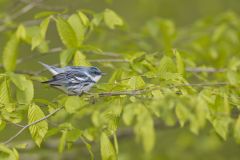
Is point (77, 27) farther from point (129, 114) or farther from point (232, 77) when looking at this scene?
point (129, 114)

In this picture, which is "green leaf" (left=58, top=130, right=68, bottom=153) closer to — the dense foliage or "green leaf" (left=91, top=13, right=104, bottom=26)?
the dense foliage

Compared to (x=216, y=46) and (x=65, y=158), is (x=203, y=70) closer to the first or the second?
(x=216, y=46)

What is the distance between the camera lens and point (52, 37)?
10.0 meters

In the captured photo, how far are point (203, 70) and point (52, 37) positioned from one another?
5.12m

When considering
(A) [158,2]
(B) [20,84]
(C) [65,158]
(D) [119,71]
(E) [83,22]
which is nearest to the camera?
(B) [20,84]

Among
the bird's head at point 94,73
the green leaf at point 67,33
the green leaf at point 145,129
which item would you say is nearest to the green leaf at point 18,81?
the bird's head at point 94,73

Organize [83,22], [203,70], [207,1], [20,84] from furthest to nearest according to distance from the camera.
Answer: [207,1] < [203,70] < [83,22] < [20,84]

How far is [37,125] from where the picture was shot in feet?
12.3

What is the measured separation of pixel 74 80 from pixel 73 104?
Answer: 0.68 meters

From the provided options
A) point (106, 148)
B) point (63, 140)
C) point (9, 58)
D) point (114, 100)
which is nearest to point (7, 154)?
point (63, 140)

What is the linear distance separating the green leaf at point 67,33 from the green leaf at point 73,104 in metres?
0.94

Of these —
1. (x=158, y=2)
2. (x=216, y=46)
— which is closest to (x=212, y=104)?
(x=216, y=46)

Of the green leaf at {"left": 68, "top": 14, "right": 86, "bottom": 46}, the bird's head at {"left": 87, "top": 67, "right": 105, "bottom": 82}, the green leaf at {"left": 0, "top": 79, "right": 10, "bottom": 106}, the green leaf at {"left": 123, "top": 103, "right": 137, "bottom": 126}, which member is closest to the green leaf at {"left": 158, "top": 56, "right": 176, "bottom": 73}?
the bird's head at {"left": 87, "top": 67, "right": 105, "bottom": 82}

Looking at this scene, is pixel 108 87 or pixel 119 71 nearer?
pixel 108 87
